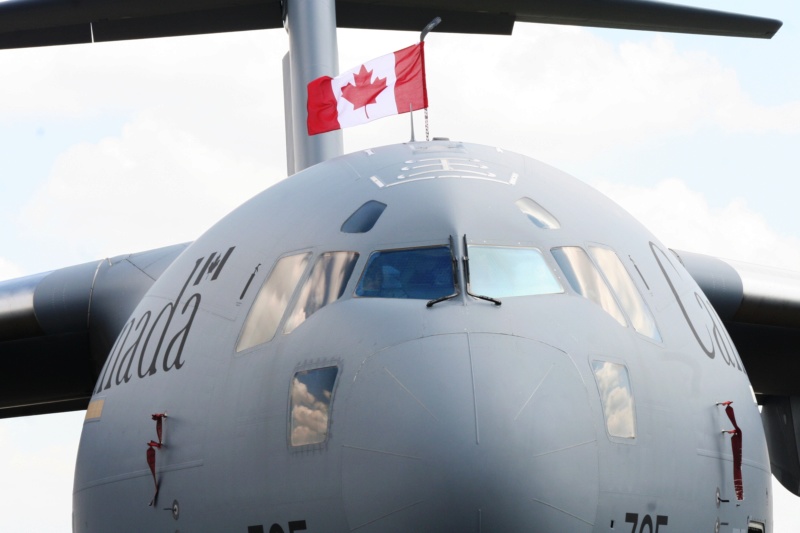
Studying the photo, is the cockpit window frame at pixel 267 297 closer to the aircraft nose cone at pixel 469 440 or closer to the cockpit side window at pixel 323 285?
the cockpit side window at pixel 323 285

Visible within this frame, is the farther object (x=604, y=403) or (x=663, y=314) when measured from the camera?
(x=663, y=314)

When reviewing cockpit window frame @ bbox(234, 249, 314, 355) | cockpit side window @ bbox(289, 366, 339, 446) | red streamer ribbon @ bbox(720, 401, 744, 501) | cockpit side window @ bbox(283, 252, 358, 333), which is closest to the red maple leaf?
cockpit window frame @ bbox(234, 249, 314, 355)

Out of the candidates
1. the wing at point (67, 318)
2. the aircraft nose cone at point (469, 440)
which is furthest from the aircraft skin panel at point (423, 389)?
the wing at point (67, 318)

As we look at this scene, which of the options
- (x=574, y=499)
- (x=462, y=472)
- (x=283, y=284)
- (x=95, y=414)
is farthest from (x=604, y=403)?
(x=95, y=414)

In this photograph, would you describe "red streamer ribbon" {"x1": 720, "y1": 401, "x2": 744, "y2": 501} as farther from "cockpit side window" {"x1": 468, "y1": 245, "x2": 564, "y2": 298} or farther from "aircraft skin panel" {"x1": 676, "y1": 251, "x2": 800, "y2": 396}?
"aircraft skin panel" {"x1": 676, "y1": 251, "x2": 800, "y2": 396}

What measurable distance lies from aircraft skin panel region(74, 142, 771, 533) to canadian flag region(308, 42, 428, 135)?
2276mm

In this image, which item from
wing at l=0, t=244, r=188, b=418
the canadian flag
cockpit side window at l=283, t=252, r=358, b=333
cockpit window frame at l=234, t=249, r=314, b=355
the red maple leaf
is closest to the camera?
cockpit side window at l=283, t=252, r=358, b=333

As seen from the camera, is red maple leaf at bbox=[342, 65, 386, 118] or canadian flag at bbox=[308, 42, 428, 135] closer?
canadian flag at bbox=[308, 42, 428, 135]

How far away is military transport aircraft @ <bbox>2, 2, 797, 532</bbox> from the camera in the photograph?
14.7ft

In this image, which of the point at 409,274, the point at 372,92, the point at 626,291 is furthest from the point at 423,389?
the point at 372,92

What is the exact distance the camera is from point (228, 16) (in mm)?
12164

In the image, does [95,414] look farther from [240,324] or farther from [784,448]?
[784,448]

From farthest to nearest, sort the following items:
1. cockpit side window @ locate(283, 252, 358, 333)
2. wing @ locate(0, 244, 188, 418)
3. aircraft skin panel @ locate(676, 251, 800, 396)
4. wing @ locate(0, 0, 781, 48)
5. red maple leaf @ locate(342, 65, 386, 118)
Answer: wing @ locate(0, 0, 781, 48) → aircraft skin panel @ locate(676, 251, 800, 396) → wing @ locate(0, 244, 188, 418) → red maple leaf @ locate(342, 65, 386, 118) → cockpit side window @ locate(283, 252, 358, 333)

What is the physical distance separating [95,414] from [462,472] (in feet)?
10.8
